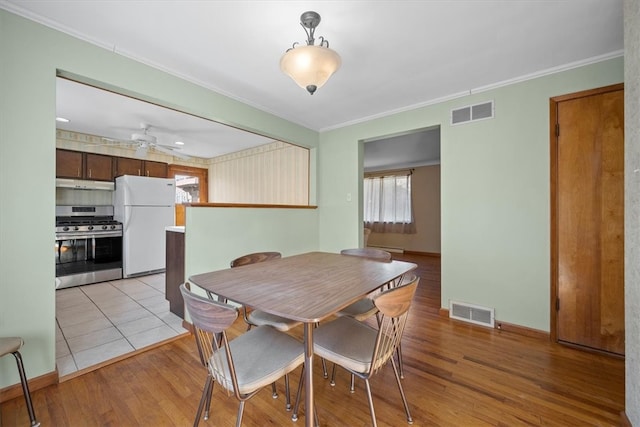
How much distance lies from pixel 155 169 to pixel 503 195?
5.68m

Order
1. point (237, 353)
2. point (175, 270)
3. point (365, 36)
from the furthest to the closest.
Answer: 1. point (175, 270)
2. point (365, 36)
3. point (237, 353)

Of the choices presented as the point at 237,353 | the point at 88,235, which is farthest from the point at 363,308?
the point at 88,235

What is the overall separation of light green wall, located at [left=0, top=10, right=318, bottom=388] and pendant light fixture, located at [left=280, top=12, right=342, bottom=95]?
151cm

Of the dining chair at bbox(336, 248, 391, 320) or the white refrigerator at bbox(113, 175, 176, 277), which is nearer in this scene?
the dining chair at bbox(336, 248, 391, 320)

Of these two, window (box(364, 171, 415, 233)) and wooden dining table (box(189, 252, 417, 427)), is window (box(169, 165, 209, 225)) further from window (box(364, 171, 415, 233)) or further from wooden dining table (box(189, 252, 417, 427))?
wooden dining table (box(189, 252, 417, 427))

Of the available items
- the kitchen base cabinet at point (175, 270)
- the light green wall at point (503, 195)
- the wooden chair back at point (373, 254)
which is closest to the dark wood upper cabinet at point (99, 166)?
the kitchen base cabinet at point (175, 270)

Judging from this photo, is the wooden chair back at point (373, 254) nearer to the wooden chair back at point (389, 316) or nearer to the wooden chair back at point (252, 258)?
the wooden chair back at point (252, 258)

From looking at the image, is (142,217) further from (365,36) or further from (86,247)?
(365,36)

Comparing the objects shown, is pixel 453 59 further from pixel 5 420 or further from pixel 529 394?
pixel 5 420

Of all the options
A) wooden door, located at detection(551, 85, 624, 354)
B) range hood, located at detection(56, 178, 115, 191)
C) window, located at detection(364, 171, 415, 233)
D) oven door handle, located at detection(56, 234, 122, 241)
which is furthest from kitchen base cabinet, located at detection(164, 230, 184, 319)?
window, located at detection(364, 171, 415, 233)

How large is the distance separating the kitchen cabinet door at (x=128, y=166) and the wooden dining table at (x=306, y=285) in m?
4.32

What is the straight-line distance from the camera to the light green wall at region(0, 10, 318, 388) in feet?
5.07

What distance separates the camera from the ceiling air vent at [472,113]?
2.55 metres

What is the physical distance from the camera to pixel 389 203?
730 cm
